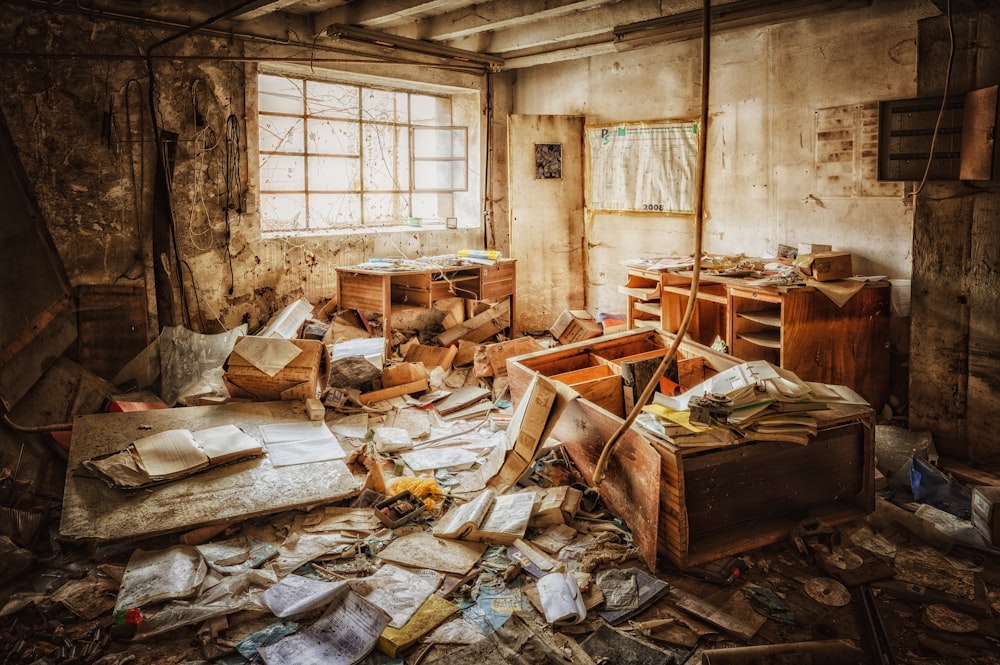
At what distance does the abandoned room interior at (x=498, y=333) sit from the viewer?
9.63 feet

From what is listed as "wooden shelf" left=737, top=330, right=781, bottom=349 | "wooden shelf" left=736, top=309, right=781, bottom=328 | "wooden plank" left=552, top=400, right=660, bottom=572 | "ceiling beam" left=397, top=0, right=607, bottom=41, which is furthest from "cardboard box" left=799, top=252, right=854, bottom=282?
"ceiling beam" left=397, top=0, right=607, bottom=41

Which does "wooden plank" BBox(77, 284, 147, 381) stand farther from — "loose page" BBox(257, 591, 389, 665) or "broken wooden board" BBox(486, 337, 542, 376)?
"loose page" BBox(257, 591, 389, 665)

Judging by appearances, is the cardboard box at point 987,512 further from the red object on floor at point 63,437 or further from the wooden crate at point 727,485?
the red object on floor at point 63,437

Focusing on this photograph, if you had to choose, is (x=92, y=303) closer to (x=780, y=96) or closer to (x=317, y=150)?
(x=317, y=150)

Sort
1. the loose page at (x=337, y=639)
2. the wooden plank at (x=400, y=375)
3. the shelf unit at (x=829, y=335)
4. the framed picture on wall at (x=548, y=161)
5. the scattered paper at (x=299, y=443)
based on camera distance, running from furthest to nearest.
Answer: the framed picture on wall at (x=548, y=161)
the wooden plank at (x=400, y=375)
the shelf unit at (x=829, y=335)
the scattered paper at (x=299, y=443)
the loose page at (x=337, y=639)

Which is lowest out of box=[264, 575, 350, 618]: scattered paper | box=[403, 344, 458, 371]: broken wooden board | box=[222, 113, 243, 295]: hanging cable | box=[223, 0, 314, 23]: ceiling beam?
box=[264, 575, 350, 618]: scattered paper

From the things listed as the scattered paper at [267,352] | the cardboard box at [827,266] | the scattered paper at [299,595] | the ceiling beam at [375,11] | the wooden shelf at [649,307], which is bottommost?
the scattered paper at [299,595]

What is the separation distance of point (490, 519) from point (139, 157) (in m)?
4.03

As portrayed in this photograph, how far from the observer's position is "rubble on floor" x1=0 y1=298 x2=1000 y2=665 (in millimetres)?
2668

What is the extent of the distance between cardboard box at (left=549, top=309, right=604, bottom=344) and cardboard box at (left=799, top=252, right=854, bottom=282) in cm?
238

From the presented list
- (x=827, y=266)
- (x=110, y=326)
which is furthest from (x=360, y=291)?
(x=827, y=266)

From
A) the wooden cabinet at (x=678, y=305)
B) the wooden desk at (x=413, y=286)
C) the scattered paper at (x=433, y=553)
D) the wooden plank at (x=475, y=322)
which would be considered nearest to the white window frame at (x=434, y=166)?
the wooden desk at (x=413, y=286)

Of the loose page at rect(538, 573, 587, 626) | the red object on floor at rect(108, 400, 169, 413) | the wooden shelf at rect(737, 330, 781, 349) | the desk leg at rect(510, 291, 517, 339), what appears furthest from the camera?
the desk leg at rect(510, 291, 517, 339)

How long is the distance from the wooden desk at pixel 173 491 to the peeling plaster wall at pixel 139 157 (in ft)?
5.21
